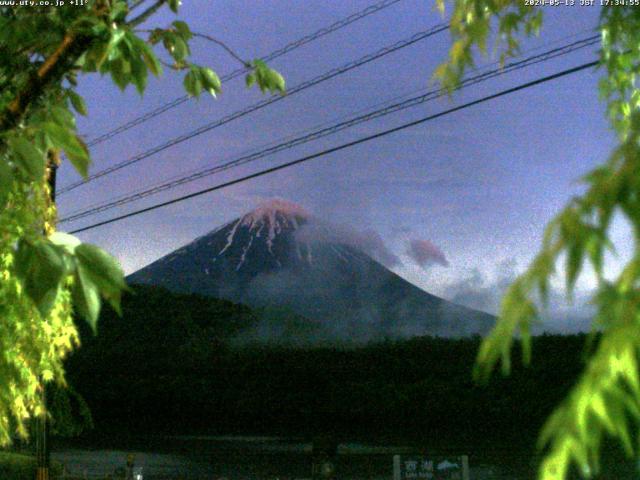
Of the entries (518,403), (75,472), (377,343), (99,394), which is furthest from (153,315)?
(518,403)

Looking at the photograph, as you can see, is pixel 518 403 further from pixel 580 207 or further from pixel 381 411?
pixel 580 207

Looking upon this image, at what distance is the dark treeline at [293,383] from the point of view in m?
20.6

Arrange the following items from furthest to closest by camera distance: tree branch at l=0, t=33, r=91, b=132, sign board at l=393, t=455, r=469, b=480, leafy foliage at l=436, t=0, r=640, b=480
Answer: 1. sign board at l=393, t=455, r=469, b=480
2. tree branch at l=0, t=33, r=91, b=132
3. leafy foliage at l=436, t=0, r=640, b=480

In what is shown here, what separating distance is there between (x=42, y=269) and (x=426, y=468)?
9973 mm

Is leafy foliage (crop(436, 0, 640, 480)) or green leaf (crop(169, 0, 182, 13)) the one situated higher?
green leaf (crop(169, 0, 182, 13))

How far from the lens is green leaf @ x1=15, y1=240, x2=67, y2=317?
5.58 ft

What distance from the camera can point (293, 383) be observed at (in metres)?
23.9

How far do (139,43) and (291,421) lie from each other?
72.0 ft

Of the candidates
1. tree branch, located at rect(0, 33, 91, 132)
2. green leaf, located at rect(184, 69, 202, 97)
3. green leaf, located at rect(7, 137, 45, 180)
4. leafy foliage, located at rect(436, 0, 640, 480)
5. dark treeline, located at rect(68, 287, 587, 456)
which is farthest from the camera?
dark treeline, located at rect(68, 287, 587, 456)

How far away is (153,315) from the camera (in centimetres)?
3062

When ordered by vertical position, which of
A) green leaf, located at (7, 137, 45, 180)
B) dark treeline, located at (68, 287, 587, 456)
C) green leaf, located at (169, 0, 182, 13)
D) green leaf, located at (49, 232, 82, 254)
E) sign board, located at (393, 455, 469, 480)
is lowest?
sign board, located at (393, 455, 469, 480)

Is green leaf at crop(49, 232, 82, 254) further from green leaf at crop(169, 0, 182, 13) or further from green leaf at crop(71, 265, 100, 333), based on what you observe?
green leaf at crop(169, 0, 182, 13)

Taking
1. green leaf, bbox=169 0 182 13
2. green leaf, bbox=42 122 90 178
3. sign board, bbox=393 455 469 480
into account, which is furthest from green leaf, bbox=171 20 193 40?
sign board, bbox=393 455 469 480

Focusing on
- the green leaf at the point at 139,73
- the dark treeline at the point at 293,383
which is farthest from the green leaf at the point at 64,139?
the dark treeline at the point at 293,383
